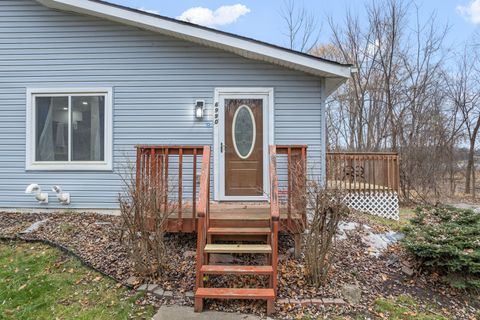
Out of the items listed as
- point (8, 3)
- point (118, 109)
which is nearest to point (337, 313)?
point (118, 109)

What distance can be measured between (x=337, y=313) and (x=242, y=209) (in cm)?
199

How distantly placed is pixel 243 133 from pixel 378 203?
4.05 m

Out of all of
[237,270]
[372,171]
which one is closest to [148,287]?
[237,270]

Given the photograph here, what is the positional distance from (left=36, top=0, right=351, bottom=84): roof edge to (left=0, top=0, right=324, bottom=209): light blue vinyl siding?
0.89 feet

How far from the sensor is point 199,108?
18.9ft

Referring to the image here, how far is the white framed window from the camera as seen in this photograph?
5863mm

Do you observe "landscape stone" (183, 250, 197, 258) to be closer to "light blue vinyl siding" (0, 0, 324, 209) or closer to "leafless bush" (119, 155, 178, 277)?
"leafless bush" (119, 155, 178, 277)

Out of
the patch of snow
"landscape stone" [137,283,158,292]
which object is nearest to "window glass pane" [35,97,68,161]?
"landscape stone" [137,283,158,292]

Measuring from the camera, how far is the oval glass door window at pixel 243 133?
19.0 feet

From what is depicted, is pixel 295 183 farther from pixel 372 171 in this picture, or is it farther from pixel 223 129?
pixel 372 171

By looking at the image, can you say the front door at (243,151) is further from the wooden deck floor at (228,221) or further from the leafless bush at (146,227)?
the leafless bush at (146,227)

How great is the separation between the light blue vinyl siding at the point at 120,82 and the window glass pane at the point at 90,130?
0.26 m

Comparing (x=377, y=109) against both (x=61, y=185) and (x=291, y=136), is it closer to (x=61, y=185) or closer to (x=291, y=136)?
(x=291, y=136)

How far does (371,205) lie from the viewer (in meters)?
7.71
